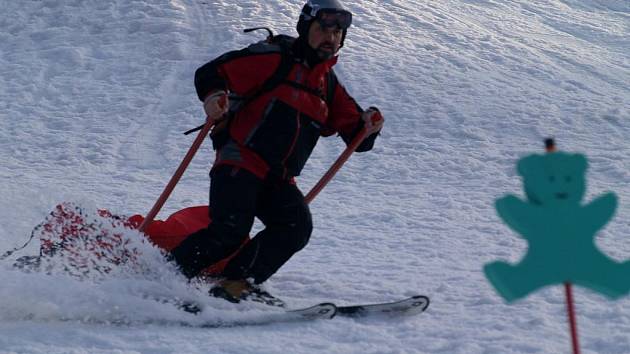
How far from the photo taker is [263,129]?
4383 mm

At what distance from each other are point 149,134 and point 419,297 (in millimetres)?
5712

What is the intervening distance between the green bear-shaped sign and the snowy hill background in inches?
45.3

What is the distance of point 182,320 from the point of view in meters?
4.11

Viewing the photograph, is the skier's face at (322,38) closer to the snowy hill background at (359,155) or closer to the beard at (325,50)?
the beard at (325,50)

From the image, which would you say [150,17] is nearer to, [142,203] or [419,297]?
[142,203]

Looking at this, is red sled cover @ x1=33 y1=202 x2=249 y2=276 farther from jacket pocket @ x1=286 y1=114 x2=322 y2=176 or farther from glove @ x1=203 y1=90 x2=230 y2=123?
glove @ x1=203 y1=90 x2=230 y2=123

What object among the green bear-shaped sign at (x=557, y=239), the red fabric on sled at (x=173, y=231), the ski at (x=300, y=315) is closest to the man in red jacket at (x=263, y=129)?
the red fabric on sled at (x=173, y=231)

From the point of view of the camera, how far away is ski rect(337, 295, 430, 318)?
4359 mm

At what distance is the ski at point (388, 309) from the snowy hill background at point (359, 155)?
0.22 feet

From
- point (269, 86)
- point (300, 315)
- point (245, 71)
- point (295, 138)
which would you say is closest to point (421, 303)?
point (300, 315)

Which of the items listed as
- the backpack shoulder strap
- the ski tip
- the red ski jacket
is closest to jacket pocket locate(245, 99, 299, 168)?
the red ski jacket

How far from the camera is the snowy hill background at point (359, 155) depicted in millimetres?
4055

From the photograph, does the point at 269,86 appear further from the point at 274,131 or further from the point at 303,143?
the point at 303,143

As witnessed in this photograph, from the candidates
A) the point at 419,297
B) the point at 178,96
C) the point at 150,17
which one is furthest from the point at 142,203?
the point at 150,17
